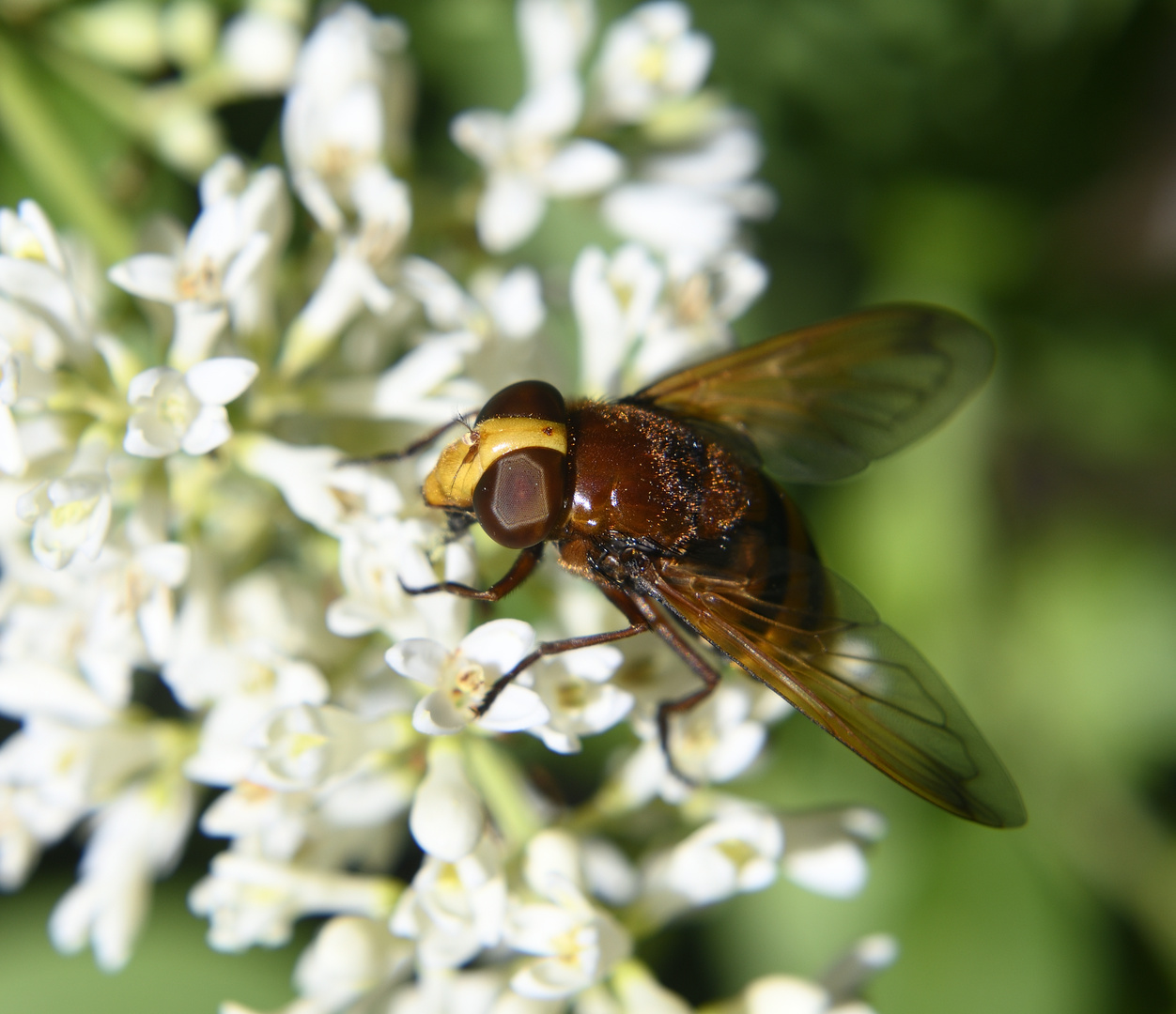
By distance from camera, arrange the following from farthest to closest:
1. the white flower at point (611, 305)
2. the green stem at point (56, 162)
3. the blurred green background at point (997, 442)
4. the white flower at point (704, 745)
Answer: the blurred green background at point (997, 442) → the green stem at point (56, 162) → the white flower at point (611, 305) → the white flower at point (704, 745)

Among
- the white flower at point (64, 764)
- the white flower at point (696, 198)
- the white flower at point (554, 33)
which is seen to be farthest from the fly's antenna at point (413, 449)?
the white flower at point (554, 33)

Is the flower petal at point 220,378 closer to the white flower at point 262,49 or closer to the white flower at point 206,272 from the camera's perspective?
the white flower at point 206,272

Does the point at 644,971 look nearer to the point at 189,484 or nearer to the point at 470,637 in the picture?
the point at 470,637

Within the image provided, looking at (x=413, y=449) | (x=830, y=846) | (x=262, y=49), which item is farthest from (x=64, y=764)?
(x=262, y=49)

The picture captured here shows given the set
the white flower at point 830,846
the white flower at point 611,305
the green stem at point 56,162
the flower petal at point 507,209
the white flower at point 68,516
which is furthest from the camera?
the flower petal at point 507,209

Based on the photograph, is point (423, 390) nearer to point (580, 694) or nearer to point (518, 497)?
point (518, 497)

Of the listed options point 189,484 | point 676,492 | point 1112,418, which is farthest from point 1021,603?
point 189,484
